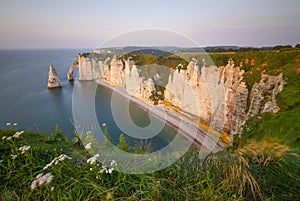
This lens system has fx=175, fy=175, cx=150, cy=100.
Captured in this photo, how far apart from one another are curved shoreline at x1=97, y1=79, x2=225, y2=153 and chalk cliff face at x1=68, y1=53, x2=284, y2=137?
171cm

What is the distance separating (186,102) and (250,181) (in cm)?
2973

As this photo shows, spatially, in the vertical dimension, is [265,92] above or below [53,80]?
above

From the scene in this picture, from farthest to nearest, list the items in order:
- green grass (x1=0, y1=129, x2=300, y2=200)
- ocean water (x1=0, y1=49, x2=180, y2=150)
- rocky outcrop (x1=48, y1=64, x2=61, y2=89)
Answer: rocky outcrop (x1=48, y1=64, x2=61, y2=89) < ocean water (x1=0, y1=49, x2=180, y2=150) < green grass (x1=0, y1=129, x2=300, y2=200)

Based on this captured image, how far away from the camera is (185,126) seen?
2686cm

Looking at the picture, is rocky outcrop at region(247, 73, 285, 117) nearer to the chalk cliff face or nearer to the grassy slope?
the chalk cliff face

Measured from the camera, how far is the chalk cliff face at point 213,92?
1473cm

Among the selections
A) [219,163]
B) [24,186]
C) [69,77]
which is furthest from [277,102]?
[69,77]

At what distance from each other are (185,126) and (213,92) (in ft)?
21.6

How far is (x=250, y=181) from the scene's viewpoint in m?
1.93

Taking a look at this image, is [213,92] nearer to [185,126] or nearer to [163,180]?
[185,126]

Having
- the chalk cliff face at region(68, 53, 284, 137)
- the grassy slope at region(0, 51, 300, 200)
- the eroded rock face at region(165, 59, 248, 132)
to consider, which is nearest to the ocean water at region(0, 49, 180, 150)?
the chalk cliff face at region(68, 53, 284, 137)

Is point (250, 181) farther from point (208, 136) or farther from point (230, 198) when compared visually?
point (208, 136)

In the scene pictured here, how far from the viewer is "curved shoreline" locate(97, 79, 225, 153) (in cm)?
2139

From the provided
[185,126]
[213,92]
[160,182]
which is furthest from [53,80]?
[160,182]
